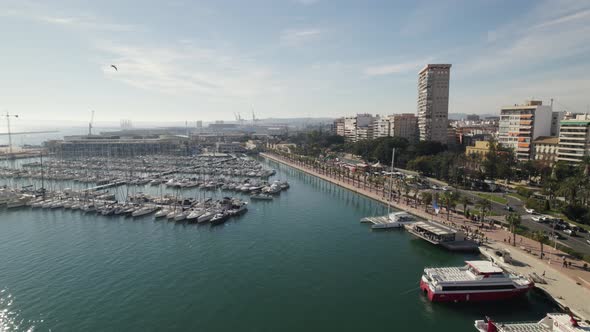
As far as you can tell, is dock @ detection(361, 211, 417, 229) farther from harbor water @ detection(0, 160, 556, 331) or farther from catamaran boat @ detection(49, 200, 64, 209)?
catamaran boat @ detection(49, 200, 64, 209)

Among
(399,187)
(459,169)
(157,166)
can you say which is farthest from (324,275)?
(157,166)

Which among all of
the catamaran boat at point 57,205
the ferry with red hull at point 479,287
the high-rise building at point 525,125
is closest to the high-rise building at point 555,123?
the high-rise building at point 525,125

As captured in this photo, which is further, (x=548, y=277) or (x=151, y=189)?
(x=151, y=189)

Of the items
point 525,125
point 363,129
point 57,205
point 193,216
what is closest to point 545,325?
point 193,216

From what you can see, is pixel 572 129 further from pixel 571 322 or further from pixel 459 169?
pixel 571 322

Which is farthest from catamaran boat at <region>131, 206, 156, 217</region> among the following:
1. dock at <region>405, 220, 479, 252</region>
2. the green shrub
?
the green shrub

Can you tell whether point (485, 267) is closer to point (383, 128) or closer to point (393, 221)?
point (393, 221)
